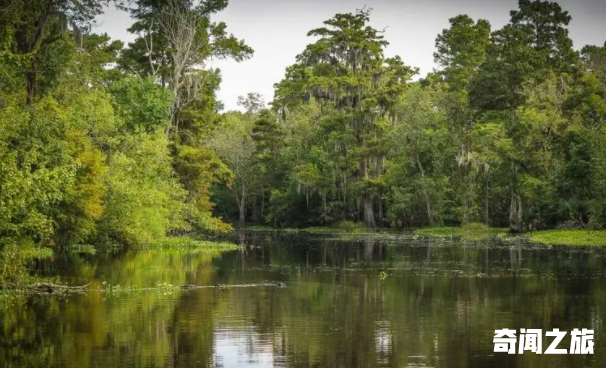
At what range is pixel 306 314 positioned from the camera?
20984 millimetres

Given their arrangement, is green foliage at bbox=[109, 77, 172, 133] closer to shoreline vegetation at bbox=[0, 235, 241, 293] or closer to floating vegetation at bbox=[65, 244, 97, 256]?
shoreline vegetation at bbox=[0, 235, 241, 293]

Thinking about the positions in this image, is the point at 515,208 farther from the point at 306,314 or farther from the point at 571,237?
the point at 306,314

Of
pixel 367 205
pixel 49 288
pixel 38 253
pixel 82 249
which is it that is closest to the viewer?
pixel 49 288

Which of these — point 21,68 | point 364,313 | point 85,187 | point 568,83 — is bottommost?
point 364,313

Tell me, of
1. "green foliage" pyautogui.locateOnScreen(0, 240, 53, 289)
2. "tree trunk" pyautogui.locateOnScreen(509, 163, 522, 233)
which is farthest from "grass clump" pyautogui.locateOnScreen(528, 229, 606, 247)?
"green foliage" pyautogui.locateOnScreen(0, 240, 53, 289)

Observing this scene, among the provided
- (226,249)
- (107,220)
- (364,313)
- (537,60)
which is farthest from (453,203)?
(364,313)

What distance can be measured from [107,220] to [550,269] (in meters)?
23.5

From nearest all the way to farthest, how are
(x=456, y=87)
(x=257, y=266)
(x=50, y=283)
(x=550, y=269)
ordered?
(x=50, y=283)
(x=550, y=269)
(x=257, y=266)
(x=456, y=87)

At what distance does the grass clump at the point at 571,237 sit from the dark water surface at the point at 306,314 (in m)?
12.6

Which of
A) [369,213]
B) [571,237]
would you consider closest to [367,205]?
[369,213]

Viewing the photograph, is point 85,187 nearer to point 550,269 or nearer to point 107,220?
point 107,220

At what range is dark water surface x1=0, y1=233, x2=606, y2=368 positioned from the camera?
1563 centimetres

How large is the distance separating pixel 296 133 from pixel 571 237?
39.2 m

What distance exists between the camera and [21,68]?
105 feet
